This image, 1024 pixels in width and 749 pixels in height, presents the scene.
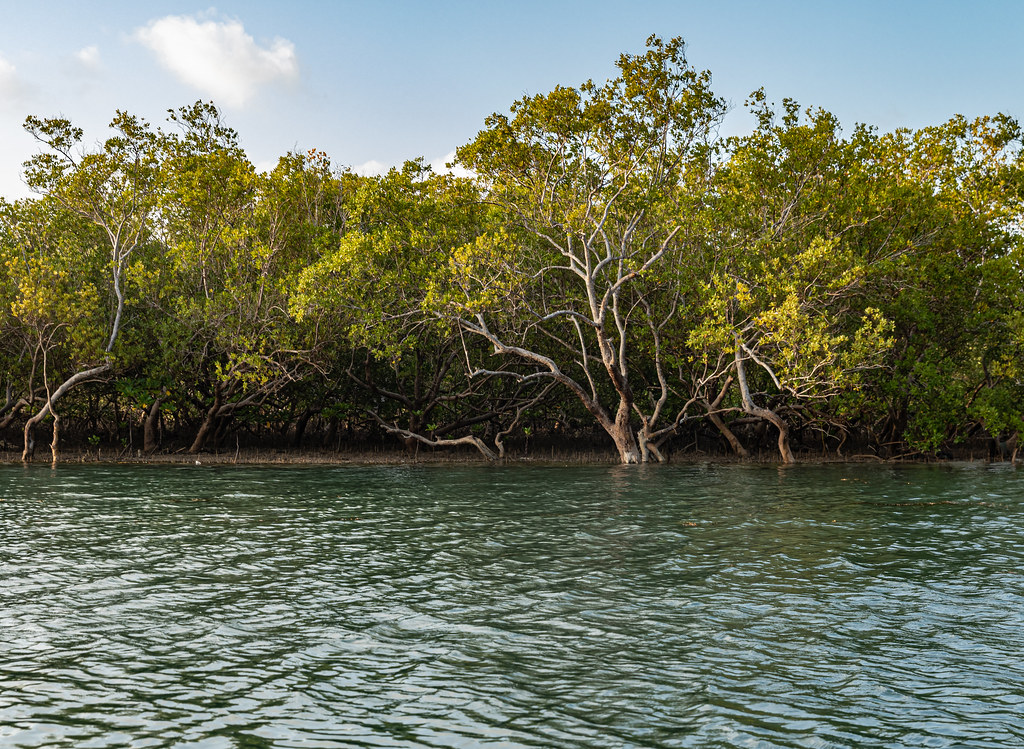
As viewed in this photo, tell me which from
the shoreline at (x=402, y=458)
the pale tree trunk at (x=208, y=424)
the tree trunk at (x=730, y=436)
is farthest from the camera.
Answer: the pale tree trunk at (x=208, y=424)

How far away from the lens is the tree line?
3031cm

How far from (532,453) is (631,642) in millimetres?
29375

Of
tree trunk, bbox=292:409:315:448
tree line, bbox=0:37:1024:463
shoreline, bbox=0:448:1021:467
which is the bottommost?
shoreline, bbox=0:448:1021:467

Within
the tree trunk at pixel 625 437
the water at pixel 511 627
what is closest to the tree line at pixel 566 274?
the tree trunk at pixel 625 437

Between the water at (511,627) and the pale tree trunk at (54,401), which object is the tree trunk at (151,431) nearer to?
the pale tree trunk at (54,401)

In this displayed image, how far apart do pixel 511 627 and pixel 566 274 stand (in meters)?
27.2

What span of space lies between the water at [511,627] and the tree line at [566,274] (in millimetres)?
12576

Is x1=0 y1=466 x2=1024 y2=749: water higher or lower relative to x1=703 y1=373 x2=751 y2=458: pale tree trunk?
lower

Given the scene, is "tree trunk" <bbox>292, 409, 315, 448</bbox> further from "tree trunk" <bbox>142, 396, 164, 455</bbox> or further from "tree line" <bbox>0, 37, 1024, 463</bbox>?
"tree trunk" <bbox>142, 396, 164, 455</bbox>

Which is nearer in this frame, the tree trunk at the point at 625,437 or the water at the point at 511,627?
the water at the point at 511,627

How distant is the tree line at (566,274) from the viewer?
30.3 meters

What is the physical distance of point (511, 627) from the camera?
9922 millimetres

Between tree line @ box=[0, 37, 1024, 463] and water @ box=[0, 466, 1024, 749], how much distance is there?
41.3 ft

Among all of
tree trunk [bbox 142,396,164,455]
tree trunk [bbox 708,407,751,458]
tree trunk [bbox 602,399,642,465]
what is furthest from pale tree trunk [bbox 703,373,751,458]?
tree trunk [bbox 142,396,164,455]
